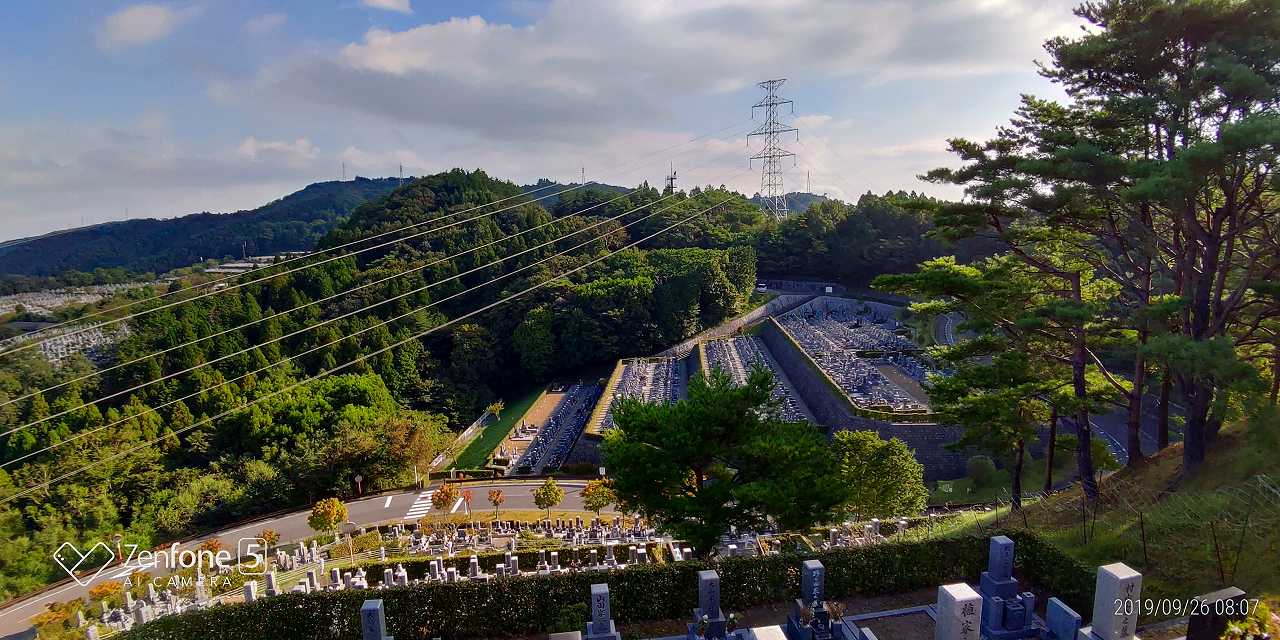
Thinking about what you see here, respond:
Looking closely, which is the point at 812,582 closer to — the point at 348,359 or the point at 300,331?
the point at 300,331

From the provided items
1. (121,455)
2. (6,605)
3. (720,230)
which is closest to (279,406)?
(121,455)

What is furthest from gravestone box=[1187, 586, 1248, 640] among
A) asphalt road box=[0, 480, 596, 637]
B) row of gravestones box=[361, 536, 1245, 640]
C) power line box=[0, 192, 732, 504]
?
power line box=[0, 192, 732, 504]

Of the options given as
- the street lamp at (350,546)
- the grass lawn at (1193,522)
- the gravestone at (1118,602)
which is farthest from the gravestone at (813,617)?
the street lamp at (350,546)

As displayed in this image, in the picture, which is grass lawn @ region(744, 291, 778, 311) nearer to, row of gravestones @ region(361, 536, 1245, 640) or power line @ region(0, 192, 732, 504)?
power line @ region(0, 192, 732, 504)

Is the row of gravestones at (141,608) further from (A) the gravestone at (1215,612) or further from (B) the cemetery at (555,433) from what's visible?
(A) the gravestone at (1215,612)

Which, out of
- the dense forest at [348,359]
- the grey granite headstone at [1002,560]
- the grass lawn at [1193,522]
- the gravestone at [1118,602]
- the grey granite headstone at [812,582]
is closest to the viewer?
the gravestone at [1118,602]

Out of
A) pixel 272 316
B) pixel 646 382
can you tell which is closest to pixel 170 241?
pixel 272 316

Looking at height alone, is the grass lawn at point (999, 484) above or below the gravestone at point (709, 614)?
below

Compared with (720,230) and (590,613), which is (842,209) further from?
(590,613)
